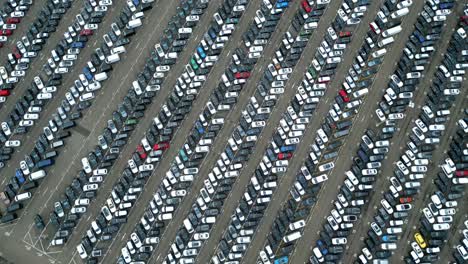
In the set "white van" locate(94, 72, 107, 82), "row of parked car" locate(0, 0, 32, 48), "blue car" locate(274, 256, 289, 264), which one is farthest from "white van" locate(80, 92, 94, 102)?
"blue car" locate(274, 256, 289, 264)

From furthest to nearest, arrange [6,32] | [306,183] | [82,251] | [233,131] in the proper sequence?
[6,32]
[233,131]
[306,183]
[82,251]

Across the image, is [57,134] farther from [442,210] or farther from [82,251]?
[442,210]

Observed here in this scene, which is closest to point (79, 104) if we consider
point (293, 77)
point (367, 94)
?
point (293, 77)

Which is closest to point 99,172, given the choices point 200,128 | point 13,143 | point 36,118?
point 36,118

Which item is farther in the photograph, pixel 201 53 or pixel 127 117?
pixel 201 53

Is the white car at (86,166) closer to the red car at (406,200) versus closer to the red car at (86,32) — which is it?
the red car at (86,32)

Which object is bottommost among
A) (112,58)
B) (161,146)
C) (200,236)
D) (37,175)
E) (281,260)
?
(200,236)

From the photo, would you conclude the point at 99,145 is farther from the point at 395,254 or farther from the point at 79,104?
the point at 395,254
